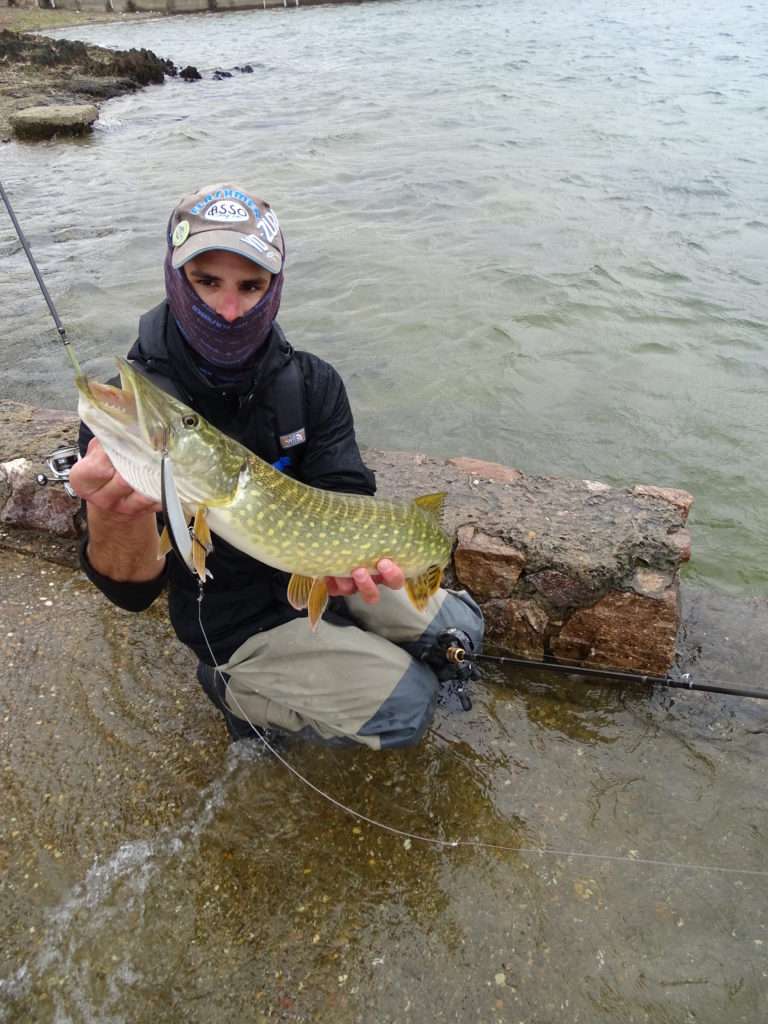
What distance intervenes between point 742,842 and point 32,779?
312cm

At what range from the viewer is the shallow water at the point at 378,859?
2.61 meters

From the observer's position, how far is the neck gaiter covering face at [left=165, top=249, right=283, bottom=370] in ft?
9.00

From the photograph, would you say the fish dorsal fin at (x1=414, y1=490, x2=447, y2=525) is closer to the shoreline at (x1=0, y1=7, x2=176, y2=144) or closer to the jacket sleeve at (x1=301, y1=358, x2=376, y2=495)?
the jacket sleeve at (x1=301, y1=358, x2=376, y2=495)

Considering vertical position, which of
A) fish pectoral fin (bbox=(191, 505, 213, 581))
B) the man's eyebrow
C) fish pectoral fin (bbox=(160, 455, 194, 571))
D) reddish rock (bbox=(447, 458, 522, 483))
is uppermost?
the man's eyebrow

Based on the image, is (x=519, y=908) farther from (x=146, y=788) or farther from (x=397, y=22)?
(x=397, y=22)

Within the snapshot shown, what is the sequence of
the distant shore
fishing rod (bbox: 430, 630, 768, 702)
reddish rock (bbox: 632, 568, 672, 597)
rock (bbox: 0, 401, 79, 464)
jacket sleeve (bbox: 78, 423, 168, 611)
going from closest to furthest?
jacket sleeve (bbox: 78, 423, 168, 611) → fishing rod (bbox: 430, 630, 768, 702) → reddish rock (bbox: 632, 568, 672, 597) → rock (bbox: 0, 401, 79, 464) → the distant shore

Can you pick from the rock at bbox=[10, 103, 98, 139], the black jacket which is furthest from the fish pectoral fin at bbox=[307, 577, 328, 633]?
the rock at bbox=[10, 103, 98, 139]

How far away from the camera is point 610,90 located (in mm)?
19688

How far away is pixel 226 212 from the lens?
2.76 m

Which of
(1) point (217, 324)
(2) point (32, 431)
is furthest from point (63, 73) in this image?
(1) point (217, 324)

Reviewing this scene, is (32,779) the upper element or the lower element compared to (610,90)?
lower

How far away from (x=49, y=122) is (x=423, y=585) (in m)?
19.4

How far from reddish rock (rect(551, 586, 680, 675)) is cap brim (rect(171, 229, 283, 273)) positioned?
237cm

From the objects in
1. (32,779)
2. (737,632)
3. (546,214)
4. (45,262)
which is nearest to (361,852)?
(32,779)
